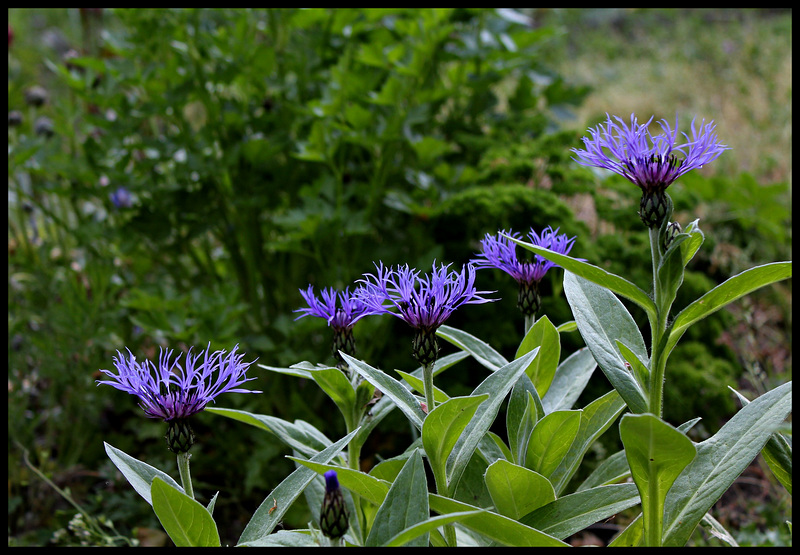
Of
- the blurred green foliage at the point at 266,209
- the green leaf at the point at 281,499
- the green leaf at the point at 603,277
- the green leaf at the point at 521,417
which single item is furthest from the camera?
the blurred green foliage at the point at 266,209

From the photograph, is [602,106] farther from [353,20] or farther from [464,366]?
[464,366]

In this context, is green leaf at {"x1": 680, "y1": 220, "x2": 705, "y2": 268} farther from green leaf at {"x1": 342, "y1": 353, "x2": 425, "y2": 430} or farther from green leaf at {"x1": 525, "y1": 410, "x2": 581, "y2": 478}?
green leaf at {"x1": 342, "y1": 353, "x2": 425, "y2": 430}

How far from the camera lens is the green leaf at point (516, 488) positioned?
3.26 ft

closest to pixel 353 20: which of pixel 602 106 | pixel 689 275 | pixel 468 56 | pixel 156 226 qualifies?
pixel 468 56

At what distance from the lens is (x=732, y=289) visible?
3.09 feet

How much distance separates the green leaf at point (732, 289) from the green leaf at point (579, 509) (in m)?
0.23

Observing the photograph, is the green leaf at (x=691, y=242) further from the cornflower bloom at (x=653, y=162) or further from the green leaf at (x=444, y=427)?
the green leaf at (x=444, y=427)

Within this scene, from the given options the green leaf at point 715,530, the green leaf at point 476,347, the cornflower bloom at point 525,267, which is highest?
the cornflower bloom at point 525,267

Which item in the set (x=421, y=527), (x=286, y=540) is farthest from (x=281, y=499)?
(x=421, y=527)

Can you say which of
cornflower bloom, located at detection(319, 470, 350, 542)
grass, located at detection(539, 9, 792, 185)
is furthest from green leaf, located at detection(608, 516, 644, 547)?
grass, located at detection(539, 9, 792, 185)

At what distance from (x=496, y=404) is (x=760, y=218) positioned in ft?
8.54

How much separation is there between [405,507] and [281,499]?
0.23 meters

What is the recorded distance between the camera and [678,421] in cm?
231

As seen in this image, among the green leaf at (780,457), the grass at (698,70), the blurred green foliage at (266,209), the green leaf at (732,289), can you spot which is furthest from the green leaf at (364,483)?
the grass at (698,70)
